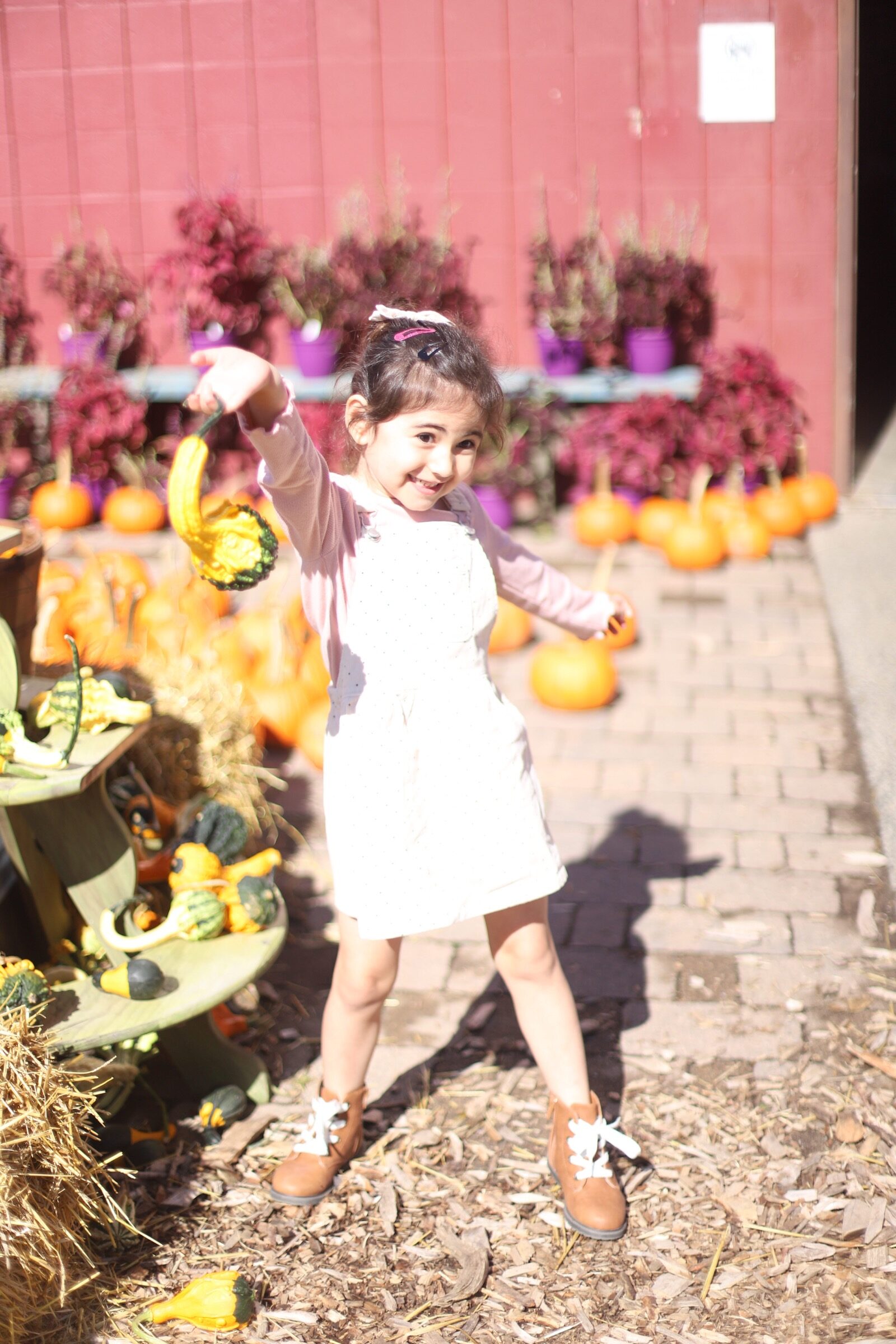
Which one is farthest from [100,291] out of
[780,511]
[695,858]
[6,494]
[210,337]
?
[695,858]

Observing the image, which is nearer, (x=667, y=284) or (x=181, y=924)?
(x=181, y=924)

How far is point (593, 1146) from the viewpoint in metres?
2.60

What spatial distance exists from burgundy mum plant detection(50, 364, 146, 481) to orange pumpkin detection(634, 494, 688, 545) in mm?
2860

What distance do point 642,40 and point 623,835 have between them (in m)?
4.97

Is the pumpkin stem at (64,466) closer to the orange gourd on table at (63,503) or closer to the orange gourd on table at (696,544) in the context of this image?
the orange gourd on table at (63,503)

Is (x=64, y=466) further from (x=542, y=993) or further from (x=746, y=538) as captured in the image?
(x=542, y=993)

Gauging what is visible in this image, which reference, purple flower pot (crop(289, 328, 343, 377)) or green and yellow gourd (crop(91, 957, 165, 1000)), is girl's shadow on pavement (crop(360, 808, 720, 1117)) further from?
purple flower pot (crop(289, 328, 343, 377))

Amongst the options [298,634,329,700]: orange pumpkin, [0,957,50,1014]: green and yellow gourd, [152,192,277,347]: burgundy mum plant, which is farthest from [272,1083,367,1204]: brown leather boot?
[152,192,277,347]: burgundy mum plant

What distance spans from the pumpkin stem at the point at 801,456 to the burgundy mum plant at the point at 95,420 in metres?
3.68

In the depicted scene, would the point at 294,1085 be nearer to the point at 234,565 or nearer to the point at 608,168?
the point at 234,565

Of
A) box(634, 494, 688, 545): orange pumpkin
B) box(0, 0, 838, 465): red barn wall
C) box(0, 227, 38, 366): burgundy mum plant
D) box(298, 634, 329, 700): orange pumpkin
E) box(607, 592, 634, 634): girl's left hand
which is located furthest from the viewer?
box(0, 227, 38, 366): burgundy mum plant

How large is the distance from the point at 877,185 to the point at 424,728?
14034 mm

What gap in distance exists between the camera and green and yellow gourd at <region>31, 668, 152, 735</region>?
9.00ft

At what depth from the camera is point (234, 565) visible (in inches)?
87.4
